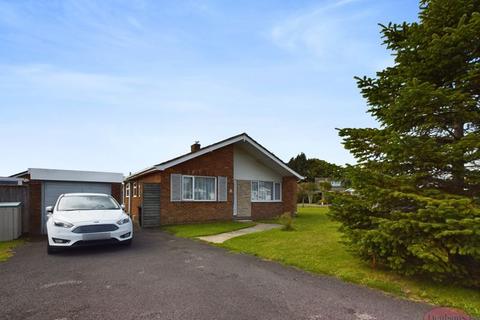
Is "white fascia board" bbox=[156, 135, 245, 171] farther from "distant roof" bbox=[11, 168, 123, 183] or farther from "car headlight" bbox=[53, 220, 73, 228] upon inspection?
"car headlight" bbox=[53, 220, 73, 228]

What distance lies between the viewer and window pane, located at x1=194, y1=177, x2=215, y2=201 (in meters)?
16.1

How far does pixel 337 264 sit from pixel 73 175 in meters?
11.3

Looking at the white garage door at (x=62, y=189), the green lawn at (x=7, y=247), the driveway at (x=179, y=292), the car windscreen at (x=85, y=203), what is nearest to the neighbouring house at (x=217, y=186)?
the white garage door at (x=62, y=189)

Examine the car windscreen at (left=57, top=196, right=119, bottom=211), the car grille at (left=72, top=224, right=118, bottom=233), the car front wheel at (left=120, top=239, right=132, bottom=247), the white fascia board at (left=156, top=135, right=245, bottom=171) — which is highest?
the white fascia board at (left=156, top=135, right=245, bottom=171)

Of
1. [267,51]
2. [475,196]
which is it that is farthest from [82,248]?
[267,51]

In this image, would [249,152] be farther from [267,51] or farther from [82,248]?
[82,248]

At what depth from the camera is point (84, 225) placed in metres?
7.73

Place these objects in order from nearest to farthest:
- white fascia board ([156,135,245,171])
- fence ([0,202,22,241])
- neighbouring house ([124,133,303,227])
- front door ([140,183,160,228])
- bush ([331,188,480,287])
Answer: bush ([331,188,480,287])
fence ([0,202,22,241])
front door ([140,183,160,228])
white fascia board ([156,135,245,171])
neighbouring house ([124,133,303,227])

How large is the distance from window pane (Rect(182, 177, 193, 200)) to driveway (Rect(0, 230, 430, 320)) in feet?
26.8

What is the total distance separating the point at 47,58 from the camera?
11922 millimetres

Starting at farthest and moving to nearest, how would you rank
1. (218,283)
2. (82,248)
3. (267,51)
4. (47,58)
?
(267,51)
(47,58)
(82,248)
(218,283)

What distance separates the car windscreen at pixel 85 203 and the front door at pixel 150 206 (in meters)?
4.44

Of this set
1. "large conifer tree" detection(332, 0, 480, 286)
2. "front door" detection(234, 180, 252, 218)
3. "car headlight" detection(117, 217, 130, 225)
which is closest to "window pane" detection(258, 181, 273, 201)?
"front door" detection(234, 180, 252, 218)

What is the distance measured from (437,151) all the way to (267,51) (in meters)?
9.95
